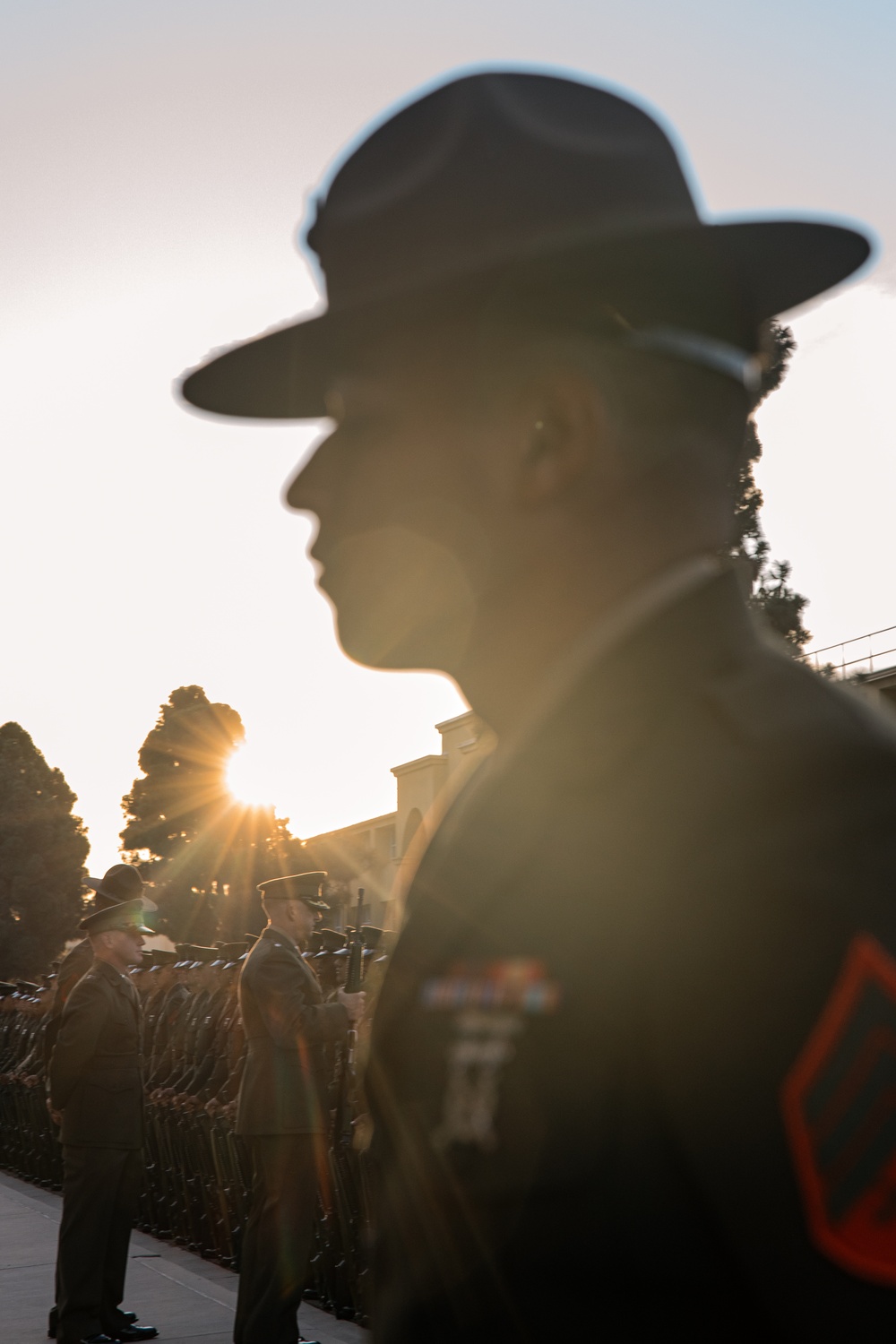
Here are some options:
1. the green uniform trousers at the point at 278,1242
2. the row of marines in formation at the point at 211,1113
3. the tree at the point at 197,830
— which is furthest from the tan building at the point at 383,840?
the green uniform trousers at the point at 278,1242

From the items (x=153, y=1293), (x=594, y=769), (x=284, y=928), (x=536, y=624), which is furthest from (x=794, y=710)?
(x=153, y=1293)

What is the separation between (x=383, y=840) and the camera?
61312mm

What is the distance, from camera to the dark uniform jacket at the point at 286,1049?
21.6 ft

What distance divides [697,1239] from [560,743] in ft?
1.04

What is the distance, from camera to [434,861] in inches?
42.0

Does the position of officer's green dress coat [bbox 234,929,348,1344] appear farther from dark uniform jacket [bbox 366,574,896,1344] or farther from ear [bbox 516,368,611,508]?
ear [bbox 516,368,611,508]

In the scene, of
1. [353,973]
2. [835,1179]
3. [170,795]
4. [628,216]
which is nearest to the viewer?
[835,1179]

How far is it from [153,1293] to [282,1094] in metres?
2.33

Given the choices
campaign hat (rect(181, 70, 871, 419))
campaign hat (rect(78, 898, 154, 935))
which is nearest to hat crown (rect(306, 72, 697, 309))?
campaign hat (rect(181, 70, 871, 419))

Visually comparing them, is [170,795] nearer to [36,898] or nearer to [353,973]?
[36,898]

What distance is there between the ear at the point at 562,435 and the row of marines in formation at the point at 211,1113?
19.5 ft

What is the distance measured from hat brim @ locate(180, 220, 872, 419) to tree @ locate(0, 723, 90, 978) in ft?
148

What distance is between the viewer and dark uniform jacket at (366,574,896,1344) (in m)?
0.75

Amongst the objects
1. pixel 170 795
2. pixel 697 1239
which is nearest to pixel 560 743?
pixel 697 1239
